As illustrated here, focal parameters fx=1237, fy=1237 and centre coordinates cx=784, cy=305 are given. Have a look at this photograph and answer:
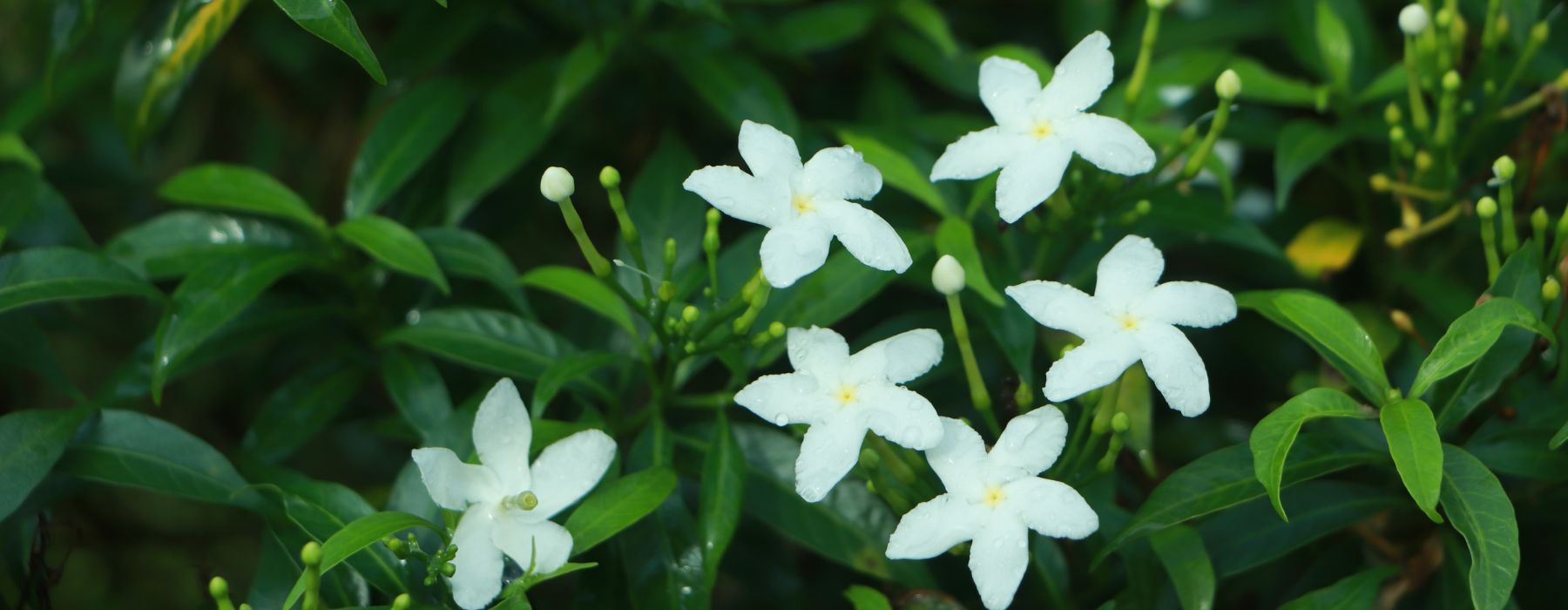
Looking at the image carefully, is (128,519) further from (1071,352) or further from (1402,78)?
(1402,78)

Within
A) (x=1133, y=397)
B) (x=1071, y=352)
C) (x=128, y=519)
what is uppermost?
(x=1071, y=352)

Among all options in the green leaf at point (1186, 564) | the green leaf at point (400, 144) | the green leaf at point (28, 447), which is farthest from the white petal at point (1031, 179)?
the green leaf at point (28, 447)

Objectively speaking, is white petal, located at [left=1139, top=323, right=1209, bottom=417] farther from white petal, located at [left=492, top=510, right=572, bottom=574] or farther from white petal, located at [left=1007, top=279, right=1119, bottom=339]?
white petal, located at [left=492, top=510, right=572, bottom=574]

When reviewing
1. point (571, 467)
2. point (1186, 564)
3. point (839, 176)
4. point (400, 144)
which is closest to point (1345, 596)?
point (1186, 564)

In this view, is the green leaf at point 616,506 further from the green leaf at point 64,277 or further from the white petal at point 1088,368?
the green leaf at point 64,277

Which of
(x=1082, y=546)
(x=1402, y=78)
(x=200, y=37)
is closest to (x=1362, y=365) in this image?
(x=1082, y=546)

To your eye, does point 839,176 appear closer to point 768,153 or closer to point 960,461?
point 768,153

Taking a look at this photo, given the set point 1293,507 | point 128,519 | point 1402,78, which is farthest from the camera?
point 128,519
